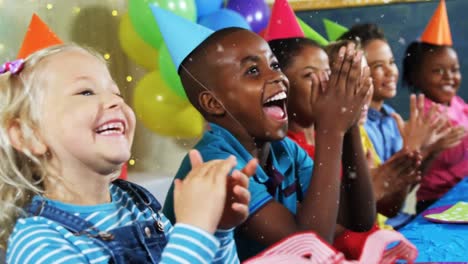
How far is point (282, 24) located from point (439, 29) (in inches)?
8.6

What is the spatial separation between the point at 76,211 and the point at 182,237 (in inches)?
3.9

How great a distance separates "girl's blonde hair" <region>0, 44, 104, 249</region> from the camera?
371 millimetres

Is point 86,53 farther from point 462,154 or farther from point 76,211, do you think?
point 462,154

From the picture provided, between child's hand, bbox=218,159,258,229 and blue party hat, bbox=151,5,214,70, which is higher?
blue party hat, bbox=151,5,214,70

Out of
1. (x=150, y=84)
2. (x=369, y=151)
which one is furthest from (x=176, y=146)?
(x=369, y=151)

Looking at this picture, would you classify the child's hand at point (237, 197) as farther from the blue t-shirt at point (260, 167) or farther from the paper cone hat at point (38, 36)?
the paper cone hat at point (38, 36)

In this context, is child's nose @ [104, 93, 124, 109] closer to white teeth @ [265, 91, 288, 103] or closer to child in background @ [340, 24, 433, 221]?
white teeth @ [265, 91, 288, 103]

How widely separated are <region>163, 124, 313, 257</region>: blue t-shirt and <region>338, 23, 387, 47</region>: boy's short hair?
132 millimetres

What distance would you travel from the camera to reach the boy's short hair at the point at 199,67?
1.20 ft

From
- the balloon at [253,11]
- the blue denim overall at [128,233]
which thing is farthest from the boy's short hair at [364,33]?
the blue denim overall at [128,233]

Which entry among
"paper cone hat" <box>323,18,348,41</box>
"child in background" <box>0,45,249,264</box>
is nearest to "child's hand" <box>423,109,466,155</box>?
"paper cone hat" <box>323,18,348,41</box>

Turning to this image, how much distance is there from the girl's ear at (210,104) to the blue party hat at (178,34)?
0.9 inches

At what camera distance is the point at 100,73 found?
1.20ft

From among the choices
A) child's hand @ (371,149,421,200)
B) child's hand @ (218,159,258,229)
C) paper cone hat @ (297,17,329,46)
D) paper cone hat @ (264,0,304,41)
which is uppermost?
paper cone hat @ (264,0,304,41)
